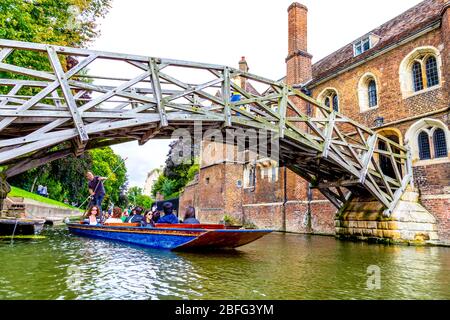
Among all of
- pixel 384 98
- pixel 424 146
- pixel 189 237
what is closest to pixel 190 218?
pixel 189 237

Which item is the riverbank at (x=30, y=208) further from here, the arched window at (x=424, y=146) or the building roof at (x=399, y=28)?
the arched window at (x=424, y=146)

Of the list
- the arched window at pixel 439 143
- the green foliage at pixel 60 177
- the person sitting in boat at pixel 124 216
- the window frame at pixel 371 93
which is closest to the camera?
the arched window at pixel 439 143

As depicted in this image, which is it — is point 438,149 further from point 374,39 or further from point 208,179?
point 208,179

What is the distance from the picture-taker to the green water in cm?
397

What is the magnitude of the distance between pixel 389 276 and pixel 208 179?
1946 centimetres

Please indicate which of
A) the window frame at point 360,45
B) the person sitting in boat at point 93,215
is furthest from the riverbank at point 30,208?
the window frame at point 360,45

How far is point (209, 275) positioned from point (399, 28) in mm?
13643

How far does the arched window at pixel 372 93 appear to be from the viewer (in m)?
13.4

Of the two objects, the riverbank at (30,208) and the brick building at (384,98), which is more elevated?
the brick building at (384,98)

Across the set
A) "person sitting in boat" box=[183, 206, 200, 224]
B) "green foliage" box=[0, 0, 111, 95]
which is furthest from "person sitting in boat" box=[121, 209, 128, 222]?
"green foliage" box=[0, 0, 111, 95]

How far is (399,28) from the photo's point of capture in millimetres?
13648

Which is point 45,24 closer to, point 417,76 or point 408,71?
point 408,71

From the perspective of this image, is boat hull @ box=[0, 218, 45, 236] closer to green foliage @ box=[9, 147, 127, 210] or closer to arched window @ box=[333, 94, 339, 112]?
green foliage @ box=[9, 147, 127, 210]
